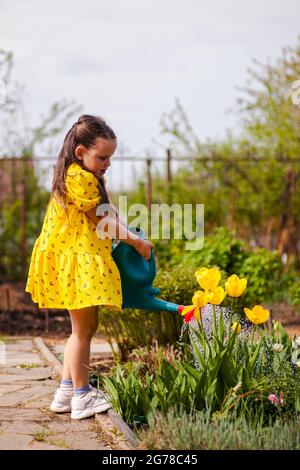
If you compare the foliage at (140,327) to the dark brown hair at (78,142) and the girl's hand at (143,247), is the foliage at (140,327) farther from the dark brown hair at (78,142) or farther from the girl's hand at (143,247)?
the dark brown hair at (78,142)

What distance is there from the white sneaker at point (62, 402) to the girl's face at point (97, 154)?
3.88 ft

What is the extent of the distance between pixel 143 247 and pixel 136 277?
197 mm

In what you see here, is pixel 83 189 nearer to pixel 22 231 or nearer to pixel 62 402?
pixel 62 402

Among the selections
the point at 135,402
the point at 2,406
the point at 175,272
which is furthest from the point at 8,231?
the point at 135,402

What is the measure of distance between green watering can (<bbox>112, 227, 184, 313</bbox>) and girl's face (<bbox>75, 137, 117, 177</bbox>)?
0.43 m

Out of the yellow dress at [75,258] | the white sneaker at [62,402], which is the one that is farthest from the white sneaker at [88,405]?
the yellow dress at [75,258]

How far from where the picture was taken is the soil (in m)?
7.26

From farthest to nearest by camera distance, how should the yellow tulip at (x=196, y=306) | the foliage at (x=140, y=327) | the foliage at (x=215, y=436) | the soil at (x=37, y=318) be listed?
the soil at (x=37, y=318) < the foliage at (x=140, y=327) < the yellow tulip at (x=196, y=306) < the foliage at (x=215, y=436)

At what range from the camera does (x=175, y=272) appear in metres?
5.44

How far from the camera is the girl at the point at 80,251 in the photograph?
12.6ft

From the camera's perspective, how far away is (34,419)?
3.88m

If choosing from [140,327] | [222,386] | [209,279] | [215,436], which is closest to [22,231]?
[140,327]

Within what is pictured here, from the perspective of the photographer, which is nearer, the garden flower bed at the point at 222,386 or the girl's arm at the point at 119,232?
the garden flower bed at the point at 222,386

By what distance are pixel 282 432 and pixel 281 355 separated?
2.38 ft
